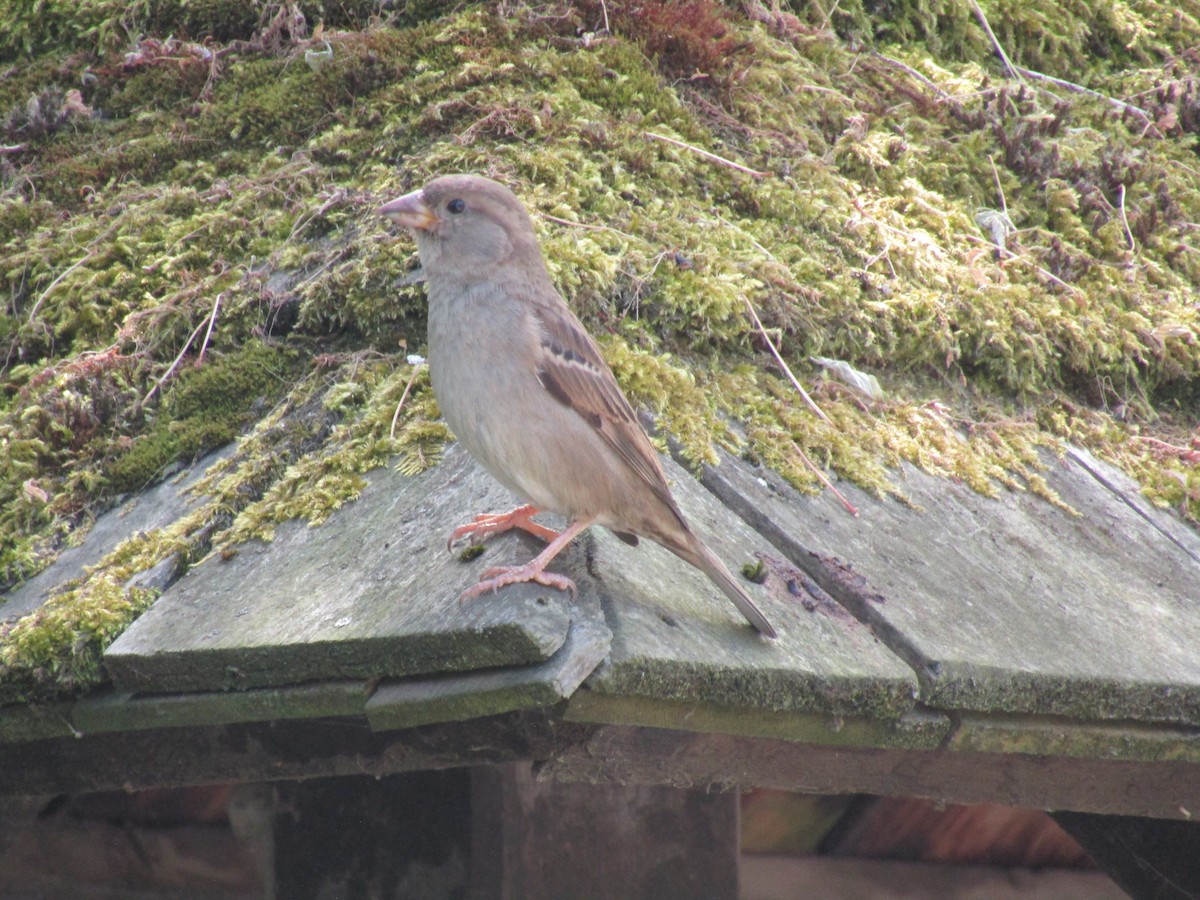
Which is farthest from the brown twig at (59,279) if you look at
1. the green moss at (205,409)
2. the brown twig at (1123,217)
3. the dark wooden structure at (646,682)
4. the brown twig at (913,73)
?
the brown twig at (1123,217)

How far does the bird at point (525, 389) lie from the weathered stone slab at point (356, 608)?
0.12 m

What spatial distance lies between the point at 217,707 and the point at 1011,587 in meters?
1.89

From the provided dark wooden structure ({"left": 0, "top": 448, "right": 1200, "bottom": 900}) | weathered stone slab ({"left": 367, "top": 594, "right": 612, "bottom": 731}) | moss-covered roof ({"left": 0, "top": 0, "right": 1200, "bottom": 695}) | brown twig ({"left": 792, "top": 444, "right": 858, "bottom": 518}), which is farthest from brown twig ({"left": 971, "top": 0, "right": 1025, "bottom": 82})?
weathered stone slab ({"left": 367, "top": 594, "right": 612, "bottom": 731})

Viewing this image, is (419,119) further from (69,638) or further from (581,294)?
(69,638)

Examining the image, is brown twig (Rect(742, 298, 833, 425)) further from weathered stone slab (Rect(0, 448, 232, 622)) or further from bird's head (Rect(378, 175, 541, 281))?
weathered stone slab (Rect(0, 448, 232, 622))

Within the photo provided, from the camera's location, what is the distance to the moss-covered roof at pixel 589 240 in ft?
11.7

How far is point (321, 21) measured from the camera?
5207 millimetres

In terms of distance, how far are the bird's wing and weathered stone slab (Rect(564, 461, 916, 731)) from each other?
8.4 inches

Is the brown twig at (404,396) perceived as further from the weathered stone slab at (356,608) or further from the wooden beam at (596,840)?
the wooden beam at (596,840)

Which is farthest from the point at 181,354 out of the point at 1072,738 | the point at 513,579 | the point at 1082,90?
the point at 1082,90

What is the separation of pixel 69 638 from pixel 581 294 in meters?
1.65

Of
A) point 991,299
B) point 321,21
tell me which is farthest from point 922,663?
point 321,21

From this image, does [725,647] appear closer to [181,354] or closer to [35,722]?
[35,722]

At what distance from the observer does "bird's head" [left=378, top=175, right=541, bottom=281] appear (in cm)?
348
